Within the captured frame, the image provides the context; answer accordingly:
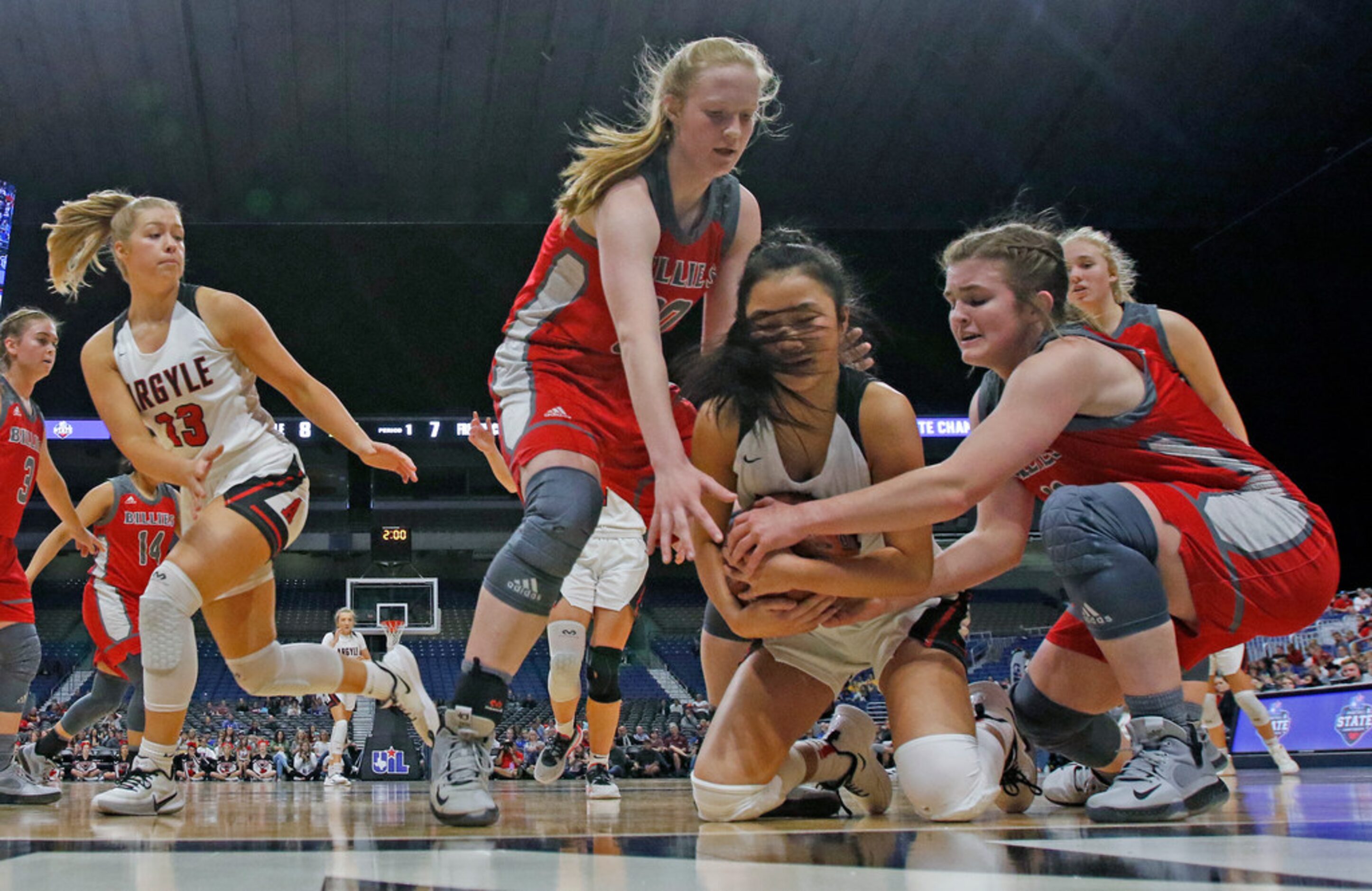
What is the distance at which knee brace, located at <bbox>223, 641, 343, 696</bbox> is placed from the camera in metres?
3.31

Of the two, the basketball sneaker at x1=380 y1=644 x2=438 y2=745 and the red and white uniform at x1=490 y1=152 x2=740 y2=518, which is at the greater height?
the red and white uniform at x1=490 y1=152 x2=740 y2=518

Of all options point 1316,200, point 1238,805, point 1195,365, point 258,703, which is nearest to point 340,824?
point 1238,805

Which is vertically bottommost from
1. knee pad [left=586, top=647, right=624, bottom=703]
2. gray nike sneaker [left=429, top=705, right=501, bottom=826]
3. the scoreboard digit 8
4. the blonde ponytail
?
gray nike sneaker [left=429, top=705, right=501, bottom=826]

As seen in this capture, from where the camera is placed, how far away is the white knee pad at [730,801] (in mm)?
2332

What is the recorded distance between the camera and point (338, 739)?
8281 millimetres

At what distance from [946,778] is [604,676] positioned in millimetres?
2968

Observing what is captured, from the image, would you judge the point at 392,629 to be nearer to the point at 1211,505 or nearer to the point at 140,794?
the point at 140,794

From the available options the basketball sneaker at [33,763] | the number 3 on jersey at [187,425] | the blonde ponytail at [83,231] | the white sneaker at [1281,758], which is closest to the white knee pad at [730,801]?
the number 3 on jersey at [187,425]

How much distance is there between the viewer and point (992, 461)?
2135 mm

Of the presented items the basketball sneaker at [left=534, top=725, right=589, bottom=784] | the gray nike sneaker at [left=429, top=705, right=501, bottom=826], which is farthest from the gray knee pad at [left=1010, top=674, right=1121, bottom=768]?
the basketball sneaker at [left=534, top=725, right=589, bottom=784]

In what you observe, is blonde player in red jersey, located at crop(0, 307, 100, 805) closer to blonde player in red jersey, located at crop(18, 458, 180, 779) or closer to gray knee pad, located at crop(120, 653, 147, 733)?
gray knee pad, located at crop(120, 653, 147, 733)

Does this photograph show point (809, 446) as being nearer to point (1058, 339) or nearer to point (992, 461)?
point (992, 461)

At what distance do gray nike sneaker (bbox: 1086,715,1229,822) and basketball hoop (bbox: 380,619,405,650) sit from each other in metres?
11.6

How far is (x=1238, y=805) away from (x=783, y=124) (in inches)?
376
